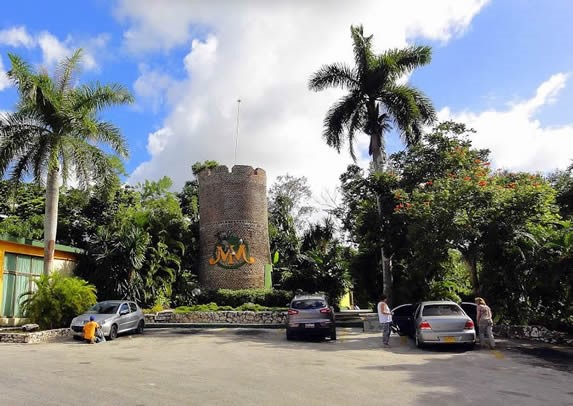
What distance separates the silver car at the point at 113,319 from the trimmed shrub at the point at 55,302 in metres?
1.02

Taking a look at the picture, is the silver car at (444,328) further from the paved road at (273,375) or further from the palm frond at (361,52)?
the palm frond at (361,52)

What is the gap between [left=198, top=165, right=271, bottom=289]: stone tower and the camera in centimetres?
3022

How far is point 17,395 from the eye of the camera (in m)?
7.47

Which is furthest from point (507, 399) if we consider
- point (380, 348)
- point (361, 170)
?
point (361, 170)

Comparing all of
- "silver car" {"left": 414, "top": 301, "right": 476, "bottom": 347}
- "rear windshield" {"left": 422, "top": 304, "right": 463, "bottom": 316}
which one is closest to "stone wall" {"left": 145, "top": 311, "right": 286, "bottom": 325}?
"rear windshield" {"left": 422, "top": 304, "right": 463, "bottom": 316}

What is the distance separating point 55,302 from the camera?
1873cm

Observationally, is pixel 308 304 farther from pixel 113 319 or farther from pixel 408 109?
pixel 408 109

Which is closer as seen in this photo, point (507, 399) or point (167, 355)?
point (507, 399)

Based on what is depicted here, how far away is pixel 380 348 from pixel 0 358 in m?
10.3

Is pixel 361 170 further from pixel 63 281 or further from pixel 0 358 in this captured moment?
pixel 0 358

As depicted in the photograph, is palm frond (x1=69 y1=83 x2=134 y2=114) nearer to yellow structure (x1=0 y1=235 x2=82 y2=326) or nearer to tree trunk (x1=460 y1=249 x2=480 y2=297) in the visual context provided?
yellow structure (x1=0 y1=235 x2=82 y2=326)

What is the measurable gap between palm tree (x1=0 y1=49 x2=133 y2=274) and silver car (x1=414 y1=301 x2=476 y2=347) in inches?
556

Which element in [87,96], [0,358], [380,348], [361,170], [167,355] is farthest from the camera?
[361,170]

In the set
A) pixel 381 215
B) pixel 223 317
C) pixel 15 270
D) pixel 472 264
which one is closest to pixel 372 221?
pixel 381 215
